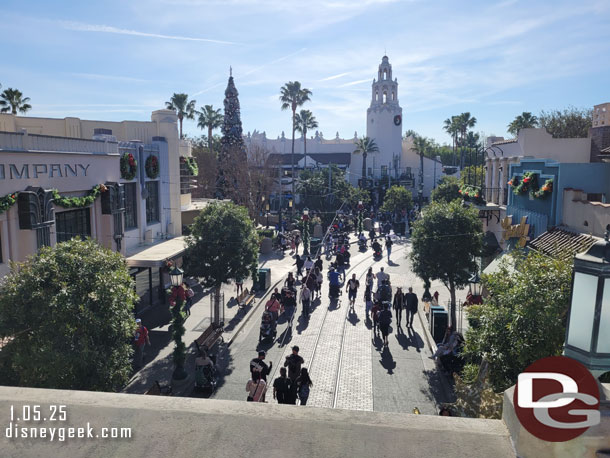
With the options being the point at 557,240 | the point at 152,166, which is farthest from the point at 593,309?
the point at 152,166

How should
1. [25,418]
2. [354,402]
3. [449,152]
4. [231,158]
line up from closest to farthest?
[25,418], [354,402], [231,158], [449,152]

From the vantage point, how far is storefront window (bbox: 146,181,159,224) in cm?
2255

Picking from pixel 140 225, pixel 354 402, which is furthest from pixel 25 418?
pixel 140 225

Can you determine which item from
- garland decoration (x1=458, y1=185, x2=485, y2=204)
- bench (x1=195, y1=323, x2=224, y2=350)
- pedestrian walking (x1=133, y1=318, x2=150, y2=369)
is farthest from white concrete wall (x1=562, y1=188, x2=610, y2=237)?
pedestrian walking (x1=133, y1=318, x2=150, y2=369)

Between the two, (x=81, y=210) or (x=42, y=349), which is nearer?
(x=42, y=349)

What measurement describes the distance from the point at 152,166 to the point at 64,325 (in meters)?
14.9

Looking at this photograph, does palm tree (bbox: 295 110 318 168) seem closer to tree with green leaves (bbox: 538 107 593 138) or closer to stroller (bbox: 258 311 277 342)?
tree with green leaves (bbox: 538 107 593 138)

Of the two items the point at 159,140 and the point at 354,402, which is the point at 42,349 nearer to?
the point at 354,402

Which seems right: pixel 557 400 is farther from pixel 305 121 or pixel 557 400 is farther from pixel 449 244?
pixel 305 121

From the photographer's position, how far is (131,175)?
65.3 feet

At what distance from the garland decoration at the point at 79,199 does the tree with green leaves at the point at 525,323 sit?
Result: 12434mm

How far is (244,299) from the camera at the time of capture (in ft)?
66.9

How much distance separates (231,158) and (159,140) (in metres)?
21.6

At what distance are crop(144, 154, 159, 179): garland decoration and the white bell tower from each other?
188 feet
